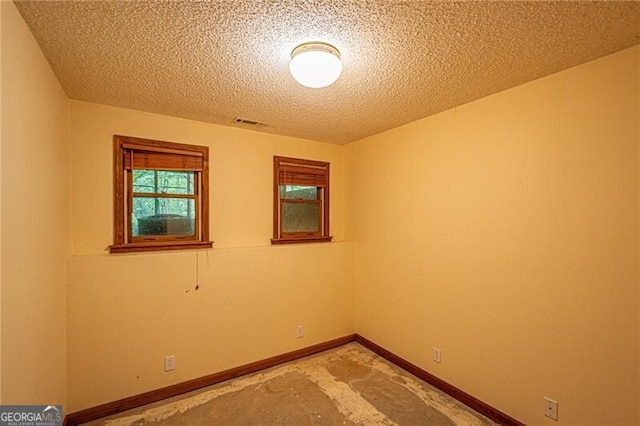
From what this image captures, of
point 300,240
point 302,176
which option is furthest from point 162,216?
point 302,176

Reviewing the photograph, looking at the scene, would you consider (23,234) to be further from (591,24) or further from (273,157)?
(591,24)

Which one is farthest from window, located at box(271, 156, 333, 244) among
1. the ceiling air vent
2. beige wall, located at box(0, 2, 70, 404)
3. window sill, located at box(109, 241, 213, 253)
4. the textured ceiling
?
beige wall, located at box(0, 2, 70, 404)

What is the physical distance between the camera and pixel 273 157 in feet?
11.0

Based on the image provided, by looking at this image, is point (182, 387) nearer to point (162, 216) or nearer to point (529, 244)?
point (162, 216)

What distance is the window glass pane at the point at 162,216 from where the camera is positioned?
8.66 ft

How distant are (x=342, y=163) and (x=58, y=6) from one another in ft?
9.85

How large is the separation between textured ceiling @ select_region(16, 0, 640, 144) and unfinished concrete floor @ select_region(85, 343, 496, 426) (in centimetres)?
248

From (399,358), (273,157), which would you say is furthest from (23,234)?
(399,358)

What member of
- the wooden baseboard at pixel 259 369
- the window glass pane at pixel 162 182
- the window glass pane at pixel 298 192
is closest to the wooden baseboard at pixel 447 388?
the wooden baseboard at pixel 259 369

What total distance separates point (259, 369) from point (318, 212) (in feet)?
6.09

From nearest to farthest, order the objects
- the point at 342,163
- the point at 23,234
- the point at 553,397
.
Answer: the point at 23,234, the point at 553,397, the point at 342,163

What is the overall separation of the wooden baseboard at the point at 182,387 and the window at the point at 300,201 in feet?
4.04

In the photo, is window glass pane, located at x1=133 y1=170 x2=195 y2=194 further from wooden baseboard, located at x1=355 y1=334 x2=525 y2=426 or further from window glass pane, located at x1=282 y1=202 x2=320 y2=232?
wooden baseboard, located at x1=355 y1=334 x2=525 y2=426

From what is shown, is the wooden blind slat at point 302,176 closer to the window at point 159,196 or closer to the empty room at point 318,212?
the empty room at point 318,212
